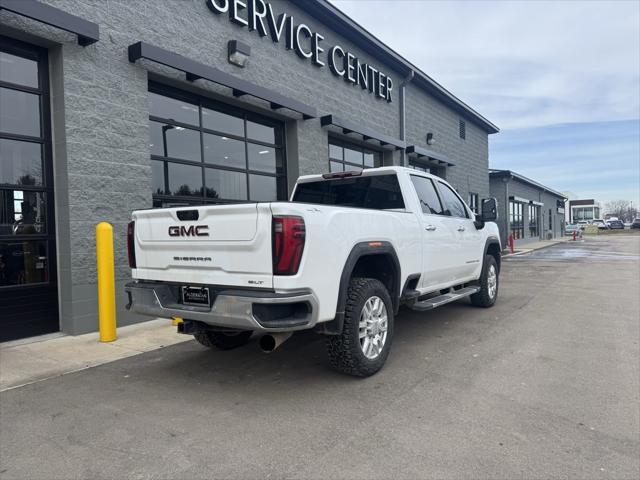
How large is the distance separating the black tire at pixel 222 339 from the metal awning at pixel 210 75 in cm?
439

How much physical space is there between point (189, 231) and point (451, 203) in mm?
4040

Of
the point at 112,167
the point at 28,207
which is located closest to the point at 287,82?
the point at 112,167

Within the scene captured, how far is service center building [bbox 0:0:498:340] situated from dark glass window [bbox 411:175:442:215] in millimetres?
3954

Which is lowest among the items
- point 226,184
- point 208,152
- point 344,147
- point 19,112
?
point 226,184

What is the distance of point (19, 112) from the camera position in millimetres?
5918

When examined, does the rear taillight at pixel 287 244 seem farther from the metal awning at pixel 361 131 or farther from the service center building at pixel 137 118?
the metal awning at pixel 361 131

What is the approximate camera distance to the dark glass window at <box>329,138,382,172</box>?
12.3 meters

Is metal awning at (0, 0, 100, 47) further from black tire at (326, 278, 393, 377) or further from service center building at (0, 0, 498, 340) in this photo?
black tire at (326, 278, 393, 377)

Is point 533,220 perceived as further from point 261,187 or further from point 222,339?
point 222,339

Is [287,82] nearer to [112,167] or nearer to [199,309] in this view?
[112,167]

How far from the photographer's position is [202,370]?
4.53 m

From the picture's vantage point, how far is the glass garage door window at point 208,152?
773cm

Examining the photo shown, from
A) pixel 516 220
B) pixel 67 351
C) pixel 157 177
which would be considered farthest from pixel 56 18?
pixel 516 220

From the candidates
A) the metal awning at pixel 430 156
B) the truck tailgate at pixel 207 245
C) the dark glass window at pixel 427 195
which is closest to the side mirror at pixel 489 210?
the dark glass window at pixel 427 195
